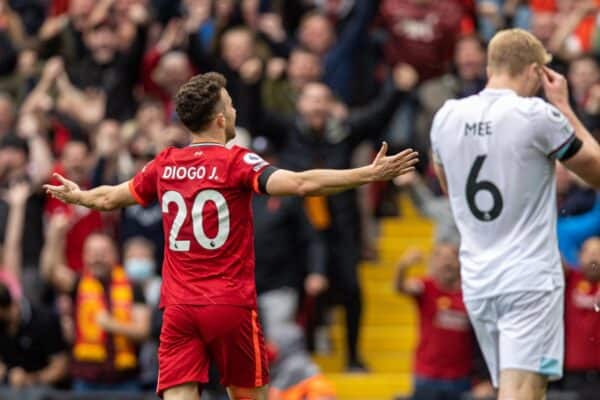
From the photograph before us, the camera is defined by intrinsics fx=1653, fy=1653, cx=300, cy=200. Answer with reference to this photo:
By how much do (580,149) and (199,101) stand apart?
6.85 ft

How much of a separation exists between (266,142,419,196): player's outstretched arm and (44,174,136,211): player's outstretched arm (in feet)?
3.18

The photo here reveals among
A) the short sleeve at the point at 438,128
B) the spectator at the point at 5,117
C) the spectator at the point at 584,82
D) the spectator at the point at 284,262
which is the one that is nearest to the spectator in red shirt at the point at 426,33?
the spectator at the point at 584,82

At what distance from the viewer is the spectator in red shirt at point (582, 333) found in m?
12.7

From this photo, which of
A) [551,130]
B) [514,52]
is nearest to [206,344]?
[551,130]

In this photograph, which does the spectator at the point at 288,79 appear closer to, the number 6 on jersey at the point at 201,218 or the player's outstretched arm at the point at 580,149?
the player's outstretched arm at the point at 580,149

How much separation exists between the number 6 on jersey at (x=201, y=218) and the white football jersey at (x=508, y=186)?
4.59 feet

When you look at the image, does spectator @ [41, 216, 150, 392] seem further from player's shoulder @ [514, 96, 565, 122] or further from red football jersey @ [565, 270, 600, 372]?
player's shoulder @ [514, 96, 565, 122]

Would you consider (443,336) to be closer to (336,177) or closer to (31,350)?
(31,350)

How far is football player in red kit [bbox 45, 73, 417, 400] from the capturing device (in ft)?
29.0

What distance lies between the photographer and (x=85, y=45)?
18.1 m

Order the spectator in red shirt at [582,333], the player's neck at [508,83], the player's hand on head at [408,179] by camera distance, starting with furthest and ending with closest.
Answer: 1. the spectator in red shirt at [582,333]
2. the player's hand on head at [408,179]
3. the player's neck at [508,83]

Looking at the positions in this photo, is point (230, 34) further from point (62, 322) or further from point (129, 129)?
point (62, 322)

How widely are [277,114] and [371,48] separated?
1540 millimetres

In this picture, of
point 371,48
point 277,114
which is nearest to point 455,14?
point 371,48
